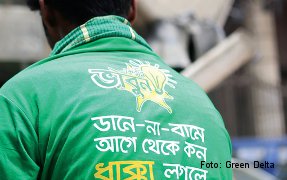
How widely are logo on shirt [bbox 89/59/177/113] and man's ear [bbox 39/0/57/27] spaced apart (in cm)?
27

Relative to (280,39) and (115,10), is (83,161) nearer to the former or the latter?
(115,10)

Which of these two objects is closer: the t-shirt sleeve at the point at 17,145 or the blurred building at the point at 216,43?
the t-shirt sleeve at the point at 17,145

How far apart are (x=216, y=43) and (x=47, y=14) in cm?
205

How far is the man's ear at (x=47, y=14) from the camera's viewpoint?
75.4 inches

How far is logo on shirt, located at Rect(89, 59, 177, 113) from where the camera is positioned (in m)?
1.73

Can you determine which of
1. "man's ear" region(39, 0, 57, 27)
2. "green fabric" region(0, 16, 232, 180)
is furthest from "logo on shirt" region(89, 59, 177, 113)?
"man's ear" region(39, 0, 57, 27)

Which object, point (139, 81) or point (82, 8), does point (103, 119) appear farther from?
point (82, 8)

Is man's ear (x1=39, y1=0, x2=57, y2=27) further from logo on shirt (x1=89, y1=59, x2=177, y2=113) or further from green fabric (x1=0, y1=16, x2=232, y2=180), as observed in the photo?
logo on shirt (x1=89, y1=59, x2=177, y2=113)

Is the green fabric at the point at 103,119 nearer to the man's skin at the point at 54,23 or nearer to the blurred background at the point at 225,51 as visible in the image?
the man's skin at the point at 54,23

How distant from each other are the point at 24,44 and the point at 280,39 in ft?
27.1

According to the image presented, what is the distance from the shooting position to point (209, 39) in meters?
3.70

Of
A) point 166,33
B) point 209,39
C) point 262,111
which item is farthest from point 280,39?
point 209,39

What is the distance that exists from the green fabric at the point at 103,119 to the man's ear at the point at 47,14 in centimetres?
10

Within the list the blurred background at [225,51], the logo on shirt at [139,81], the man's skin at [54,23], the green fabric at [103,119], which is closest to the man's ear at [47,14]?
the man's skin at [54,23]
